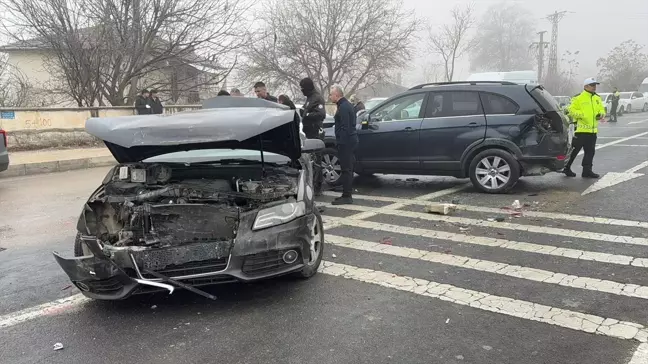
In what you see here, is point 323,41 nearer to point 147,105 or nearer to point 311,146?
point 147,105

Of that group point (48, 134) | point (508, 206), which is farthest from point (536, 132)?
point (48, 134)

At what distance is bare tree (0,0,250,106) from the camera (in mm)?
17359

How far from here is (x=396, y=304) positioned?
390 centimetres

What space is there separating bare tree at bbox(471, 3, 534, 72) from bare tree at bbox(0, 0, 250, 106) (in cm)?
5716

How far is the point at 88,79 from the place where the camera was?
1833 cm

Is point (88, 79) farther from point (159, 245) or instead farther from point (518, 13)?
point (518, 13)

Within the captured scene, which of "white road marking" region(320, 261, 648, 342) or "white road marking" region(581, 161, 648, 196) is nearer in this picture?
"white road marking" region(320, 261, 648, 342)

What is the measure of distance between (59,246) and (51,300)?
185 centimetres

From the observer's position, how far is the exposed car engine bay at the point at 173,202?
3826mm

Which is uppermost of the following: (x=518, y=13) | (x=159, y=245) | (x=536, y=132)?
(x=518, y=13)

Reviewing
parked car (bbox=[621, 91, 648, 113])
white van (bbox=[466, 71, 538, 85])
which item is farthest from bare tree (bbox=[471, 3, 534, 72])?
white van (bbox=[466, 71, 538, 85])

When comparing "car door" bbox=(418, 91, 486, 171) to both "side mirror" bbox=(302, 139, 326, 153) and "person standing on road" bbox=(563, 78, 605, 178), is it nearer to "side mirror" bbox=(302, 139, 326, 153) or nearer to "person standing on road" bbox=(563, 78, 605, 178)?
"person standing on road" bbox=(563, 78, 605, 178)

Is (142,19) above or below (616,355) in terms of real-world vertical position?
above

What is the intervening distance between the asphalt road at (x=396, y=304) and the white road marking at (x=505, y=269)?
0.06 ft
